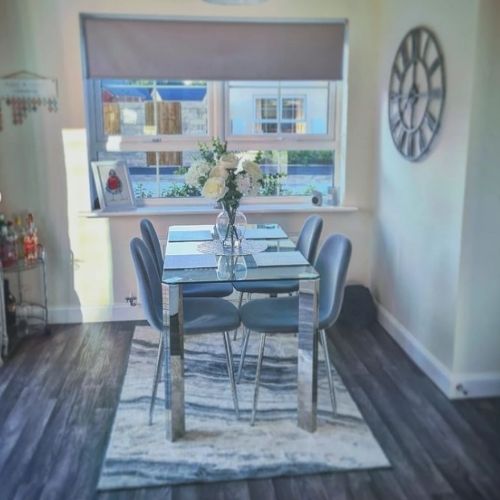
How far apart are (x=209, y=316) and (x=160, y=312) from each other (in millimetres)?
257

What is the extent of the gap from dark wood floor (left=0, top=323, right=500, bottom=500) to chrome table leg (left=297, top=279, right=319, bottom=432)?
0.34 metres

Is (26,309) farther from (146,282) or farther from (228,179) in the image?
(228,179)

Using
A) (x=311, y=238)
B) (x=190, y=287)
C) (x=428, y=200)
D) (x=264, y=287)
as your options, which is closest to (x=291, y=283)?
(x=264, y=287)

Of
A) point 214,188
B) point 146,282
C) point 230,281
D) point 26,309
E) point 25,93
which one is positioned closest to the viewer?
point 230,281

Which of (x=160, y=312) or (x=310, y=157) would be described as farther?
(x=310, y=157)

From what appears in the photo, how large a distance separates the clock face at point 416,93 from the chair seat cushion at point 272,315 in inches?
47.7

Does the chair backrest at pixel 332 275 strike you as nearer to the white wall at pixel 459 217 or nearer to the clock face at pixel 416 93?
the white wall at pixel 459 217

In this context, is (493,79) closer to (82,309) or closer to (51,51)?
(51,51)

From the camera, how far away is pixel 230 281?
8.41ft

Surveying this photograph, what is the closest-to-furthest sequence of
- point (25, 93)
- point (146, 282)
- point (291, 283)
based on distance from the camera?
point (146, 282), point (291, 283), point (25, 93)

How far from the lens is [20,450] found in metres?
2.60

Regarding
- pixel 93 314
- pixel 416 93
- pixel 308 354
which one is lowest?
pixel 93 314

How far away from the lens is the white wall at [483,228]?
9.12 feet

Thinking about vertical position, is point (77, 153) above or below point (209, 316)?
above
